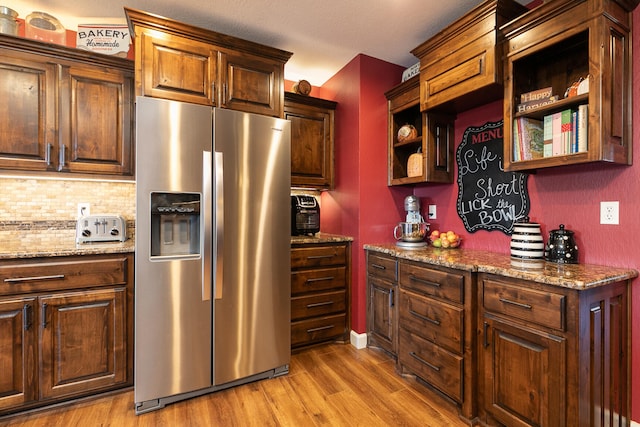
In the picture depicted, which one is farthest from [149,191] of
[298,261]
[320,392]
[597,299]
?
[597,299]

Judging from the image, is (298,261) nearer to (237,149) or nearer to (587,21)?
(237,149)

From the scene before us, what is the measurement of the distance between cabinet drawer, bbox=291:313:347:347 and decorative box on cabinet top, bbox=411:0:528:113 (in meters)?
1.94

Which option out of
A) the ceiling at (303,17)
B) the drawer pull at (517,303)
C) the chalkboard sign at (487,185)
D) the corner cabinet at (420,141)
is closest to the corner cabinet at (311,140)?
the ceiling at (303,17)

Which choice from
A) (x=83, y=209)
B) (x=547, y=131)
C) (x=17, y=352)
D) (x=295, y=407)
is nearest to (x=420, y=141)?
(x=547, y=131)

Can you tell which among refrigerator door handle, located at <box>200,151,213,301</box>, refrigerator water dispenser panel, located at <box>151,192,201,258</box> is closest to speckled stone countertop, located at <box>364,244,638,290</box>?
refrigerator door handle, located at <box>200,151,213,301</box>

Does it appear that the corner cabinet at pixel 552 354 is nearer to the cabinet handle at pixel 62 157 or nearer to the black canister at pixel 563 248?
the black canister at pixel 563 248

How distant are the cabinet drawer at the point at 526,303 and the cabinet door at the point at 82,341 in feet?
7.22

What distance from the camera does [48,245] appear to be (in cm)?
207

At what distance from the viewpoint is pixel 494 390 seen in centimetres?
162

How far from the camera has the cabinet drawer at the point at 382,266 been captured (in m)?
2.32

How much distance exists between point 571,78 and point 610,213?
815mm

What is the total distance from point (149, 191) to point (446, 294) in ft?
6.21

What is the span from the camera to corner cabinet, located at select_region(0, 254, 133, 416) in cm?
169

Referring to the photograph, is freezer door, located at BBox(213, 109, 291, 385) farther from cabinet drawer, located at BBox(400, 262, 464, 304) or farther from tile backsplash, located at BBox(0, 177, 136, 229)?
tile backsplash, located at BBox(0, 177, 136, 229)
